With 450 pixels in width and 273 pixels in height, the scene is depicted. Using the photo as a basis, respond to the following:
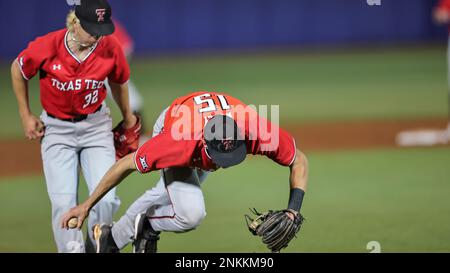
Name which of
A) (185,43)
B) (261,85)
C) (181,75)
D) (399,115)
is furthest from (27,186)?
(185,43)

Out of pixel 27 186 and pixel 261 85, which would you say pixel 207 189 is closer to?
Result: pixel 27 186

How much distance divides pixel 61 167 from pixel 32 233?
3.90 feet

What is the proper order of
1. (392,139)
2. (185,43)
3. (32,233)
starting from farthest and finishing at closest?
(185,43) → (392,139) → (32,233)

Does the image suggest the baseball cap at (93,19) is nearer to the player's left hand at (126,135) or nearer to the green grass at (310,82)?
the player's left hand at (126,135)

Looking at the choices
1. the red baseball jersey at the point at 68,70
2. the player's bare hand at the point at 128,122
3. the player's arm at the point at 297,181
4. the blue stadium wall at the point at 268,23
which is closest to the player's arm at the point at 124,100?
the player's bare hand at the point at 128,122

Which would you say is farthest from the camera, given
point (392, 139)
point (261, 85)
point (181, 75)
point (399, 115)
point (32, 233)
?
point (181, 75)

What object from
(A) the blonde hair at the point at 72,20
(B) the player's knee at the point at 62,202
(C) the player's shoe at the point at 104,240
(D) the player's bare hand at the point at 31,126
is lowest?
(C) the player's shoe at the point at 104,240

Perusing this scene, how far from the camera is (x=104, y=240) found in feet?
18.2

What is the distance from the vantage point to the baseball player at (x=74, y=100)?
549 cm

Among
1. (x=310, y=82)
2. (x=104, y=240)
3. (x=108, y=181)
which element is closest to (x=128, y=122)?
(x=104, y=240)

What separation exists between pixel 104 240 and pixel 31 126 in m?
1.02

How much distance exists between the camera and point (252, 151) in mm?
4988

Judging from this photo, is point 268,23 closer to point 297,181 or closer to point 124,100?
point 124,100
